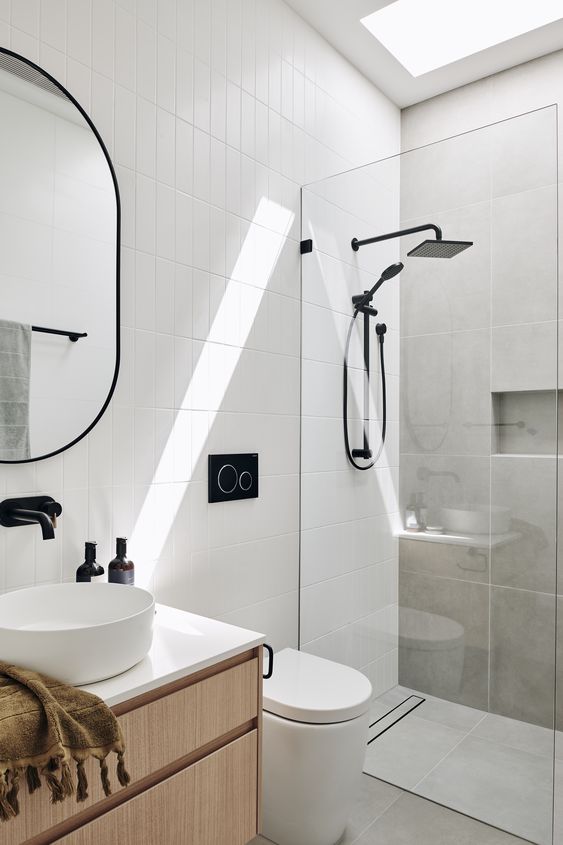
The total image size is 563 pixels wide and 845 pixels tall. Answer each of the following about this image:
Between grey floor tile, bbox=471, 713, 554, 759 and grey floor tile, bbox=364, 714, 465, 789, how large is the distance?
0.08 m

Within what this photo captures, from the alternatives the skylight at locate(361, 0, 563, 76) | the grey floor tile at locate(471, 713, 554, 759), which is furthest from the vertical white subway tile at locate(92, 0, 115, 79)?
the grey floor tile at locate(471, 713, 554, 759)

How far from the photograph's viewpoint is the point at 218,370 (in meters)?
1.95

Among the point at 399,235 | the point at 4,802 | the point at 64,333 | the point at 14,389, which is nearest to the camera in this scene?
the point at 4,802

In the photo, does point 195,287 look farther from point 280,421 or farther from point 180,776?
point 180,776

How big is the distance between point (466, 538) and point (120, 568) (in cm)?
113

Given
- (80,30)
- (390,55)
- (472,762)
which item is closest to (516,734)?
(472,762)

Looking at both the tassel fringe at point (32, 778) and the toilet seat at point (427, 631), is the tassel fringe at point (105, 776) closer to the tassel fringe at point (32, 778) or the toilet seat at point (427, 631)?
the tassel fringe at point (32, 778)

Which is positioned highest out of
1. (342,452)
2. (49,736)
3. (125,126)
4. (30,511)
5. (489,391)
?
(125,126)

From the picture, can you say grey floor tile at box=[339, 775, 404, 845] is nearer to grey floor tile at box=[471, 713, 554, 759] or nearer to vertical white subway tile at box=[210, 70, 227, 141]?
grey floor tile at box=[471, 713, 554, 759]

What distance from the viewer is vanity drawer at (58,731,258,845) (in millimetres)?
1096

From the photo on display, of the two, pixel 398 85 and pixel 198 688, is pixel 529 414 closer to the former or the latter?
pixel 198 688

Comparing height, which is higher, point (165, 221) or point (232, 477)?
point (165, 221)

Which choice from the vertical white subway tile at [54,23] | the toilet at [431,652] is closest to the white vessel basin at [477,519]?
the toilet at [431,652]

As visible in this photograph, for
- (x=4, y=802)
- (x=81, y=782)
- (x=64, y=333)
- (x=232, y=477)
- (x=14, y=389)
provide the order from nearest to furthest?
(x=4, y=802), (x=81, y=782), (x=14, y=389), (x=64, y=333), (x=232, y=477)
